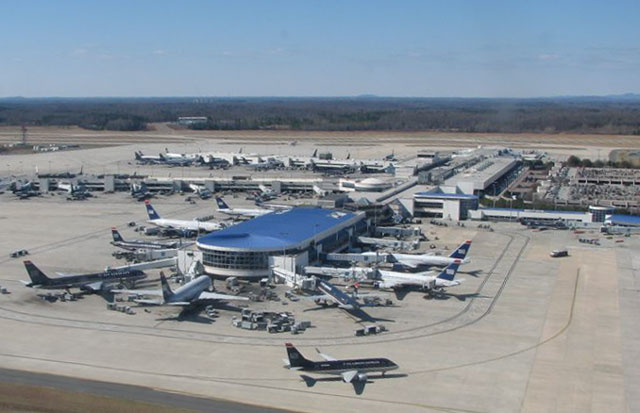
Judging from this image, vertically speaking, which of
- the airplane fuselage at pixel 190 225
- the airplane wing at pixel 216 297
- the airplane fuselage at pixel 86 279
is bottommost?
the airplane wing at pixel 216 297

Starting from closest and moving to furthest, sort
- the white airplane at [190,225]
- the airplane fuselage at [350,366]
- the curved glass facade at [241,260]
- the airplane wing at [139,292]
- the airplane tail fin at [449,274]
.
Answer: the airplane fuselage at [350,366], the airplane wing at [139,292], the airplane tail fin at [449,274], the curved glass facade at [241,260], the white airplane at [190,225]

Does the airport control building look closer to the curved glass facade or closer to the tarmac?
the curved glass facade

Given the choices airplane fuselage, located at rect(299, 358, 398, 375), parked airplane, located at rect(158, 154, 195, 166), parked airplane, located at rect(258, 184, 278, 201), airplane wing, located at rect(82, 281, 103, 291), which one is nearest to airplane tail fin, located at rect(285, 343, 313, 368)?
airplane fuselage, located at rect(299, 358, 398, 375)

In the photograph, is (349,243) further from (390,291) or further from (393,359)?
(393,359)

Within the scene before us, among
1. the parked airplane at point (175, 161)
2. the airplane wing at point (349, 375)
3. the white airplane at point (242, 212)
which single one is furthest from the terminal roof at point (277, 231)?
the parked airplane at point (175, 161)

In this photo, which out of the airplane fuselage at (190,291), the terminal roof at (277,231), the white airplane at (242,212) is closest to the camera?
the airplane fuselage at (190,291)

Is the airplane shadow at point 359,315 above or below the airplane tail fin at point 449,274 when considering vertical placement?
below

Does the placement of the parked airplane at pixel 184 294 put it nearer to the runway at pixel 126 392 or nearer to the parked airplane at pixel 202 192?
the runway at pixel 126 392

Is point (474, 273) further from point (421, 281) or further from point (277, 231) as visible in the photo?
point (277, 231)
